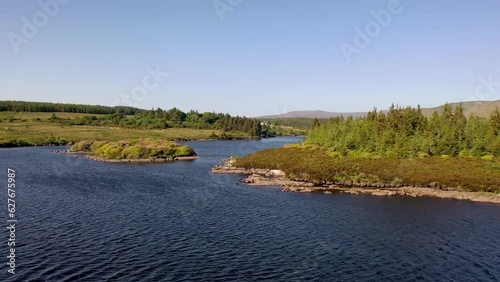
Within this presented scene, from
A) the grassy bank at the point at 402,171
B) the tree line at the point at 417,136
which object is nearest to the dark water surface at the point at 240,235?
the grassy bank at the point at 402,171

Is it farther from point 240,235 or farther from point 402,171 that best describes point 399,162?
point 240,235

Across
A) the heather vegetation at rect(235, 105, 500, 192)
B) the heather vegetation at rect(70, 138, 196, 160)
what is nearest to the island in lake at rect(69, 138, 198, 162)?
the heather vegetation at rect(70, 138, 196, 160)

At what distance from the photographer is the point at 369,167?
311 feet

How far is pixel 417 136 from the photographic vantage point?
11238 centimetres

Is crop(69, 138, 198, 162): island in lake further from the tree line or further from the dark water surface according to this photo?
the tree line

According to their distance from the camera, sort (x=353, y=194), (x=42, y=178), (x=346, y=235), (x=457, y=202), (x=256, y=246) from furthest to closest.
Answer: (x=42, y=178), (x=353, y=194), (x=457, y=202), (x=346, y=235), (x=256, y=246)

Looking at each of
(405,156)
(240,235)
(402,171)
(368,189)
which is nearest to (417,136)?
(405,156)

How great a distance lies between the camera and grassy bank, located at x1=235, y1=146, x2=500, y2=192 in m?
82.3

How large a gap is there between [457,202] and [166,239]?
56829 millimetres

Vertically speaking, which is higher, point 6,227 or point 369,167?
point 369,167

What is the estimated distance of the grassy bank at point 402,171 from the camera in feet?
270

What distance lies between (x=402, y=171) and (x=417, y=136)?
27204 mm

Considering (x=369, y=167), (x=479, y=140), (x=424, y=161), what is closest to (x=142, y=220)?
(x=369, y=167)

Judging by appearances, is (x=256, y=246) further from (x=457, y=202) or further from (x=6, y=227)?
(x=457, y=202)
